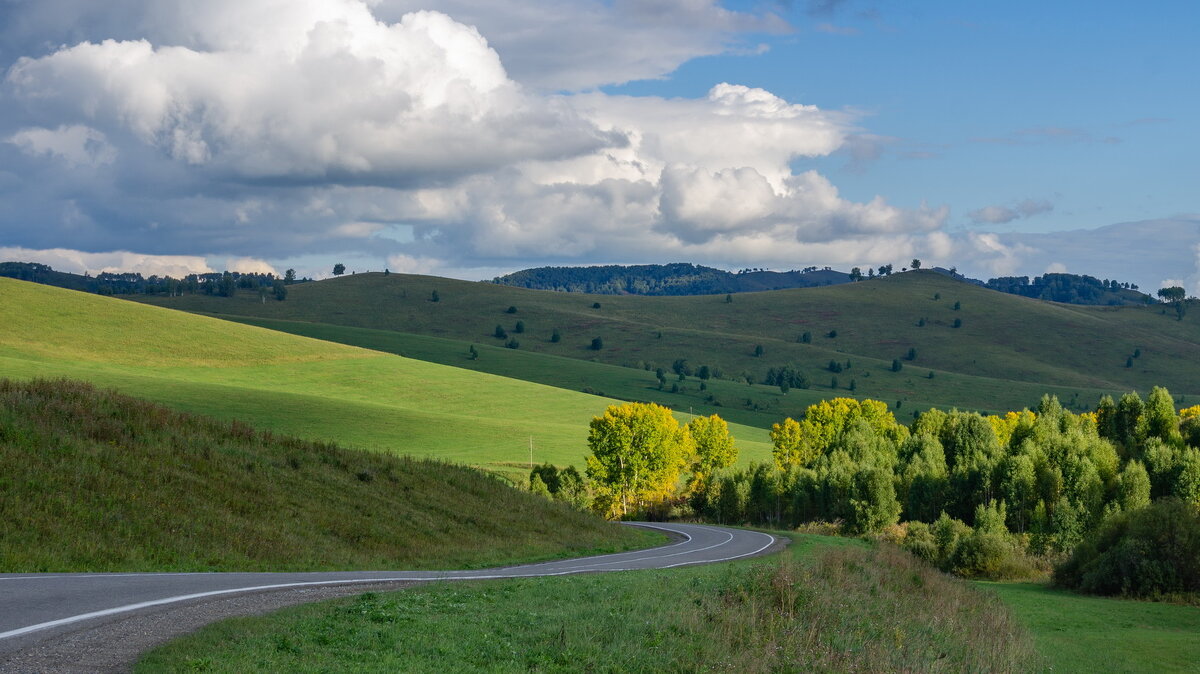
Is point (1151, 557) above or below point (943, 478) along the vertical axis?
above

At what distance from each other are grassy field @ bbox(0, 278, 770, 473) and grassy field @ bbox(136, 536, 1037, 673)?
8384 cm

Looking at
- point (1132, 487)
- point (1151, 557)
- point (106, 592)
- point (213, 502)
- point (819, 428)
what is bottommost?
point (819, 428)

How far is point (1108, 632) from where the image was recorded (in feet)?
114

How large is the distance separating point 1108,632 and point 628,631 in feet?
79.5

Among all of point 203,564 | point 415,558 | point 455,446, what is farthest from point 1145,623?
point 455,446

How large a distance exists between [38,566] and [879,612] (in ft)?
70.3

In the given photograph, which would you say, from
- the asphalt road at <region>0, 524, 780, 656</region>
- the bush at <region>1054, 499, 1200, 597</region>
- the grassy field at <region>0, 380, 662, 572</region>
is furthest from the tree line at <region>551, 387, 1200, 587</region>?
the asphalt road at <region>0, 524, 780, 656</region>

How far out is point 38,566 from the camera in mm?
23422

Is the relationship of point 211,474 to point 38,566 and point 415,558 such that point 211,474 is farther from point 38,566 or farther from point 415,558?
point 38,566

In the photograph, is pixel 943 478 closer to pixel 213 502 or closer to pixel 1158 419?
pixel 1158 419

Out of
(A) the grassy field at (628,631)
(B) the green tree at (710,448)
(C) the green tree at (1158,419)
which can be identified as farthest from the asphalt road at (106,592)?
(B) the green tree at (710,448)

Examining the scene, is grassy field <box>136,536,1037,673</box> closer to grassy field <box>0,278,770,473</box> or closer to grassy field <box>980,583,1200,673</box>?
grassy field <box>980,583,1200,673</box>

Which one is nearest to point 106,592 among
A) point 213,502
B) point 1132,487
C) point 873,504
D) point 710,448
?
point 213,502

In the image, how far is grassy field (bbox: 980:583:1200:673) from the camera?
29.1 meters
